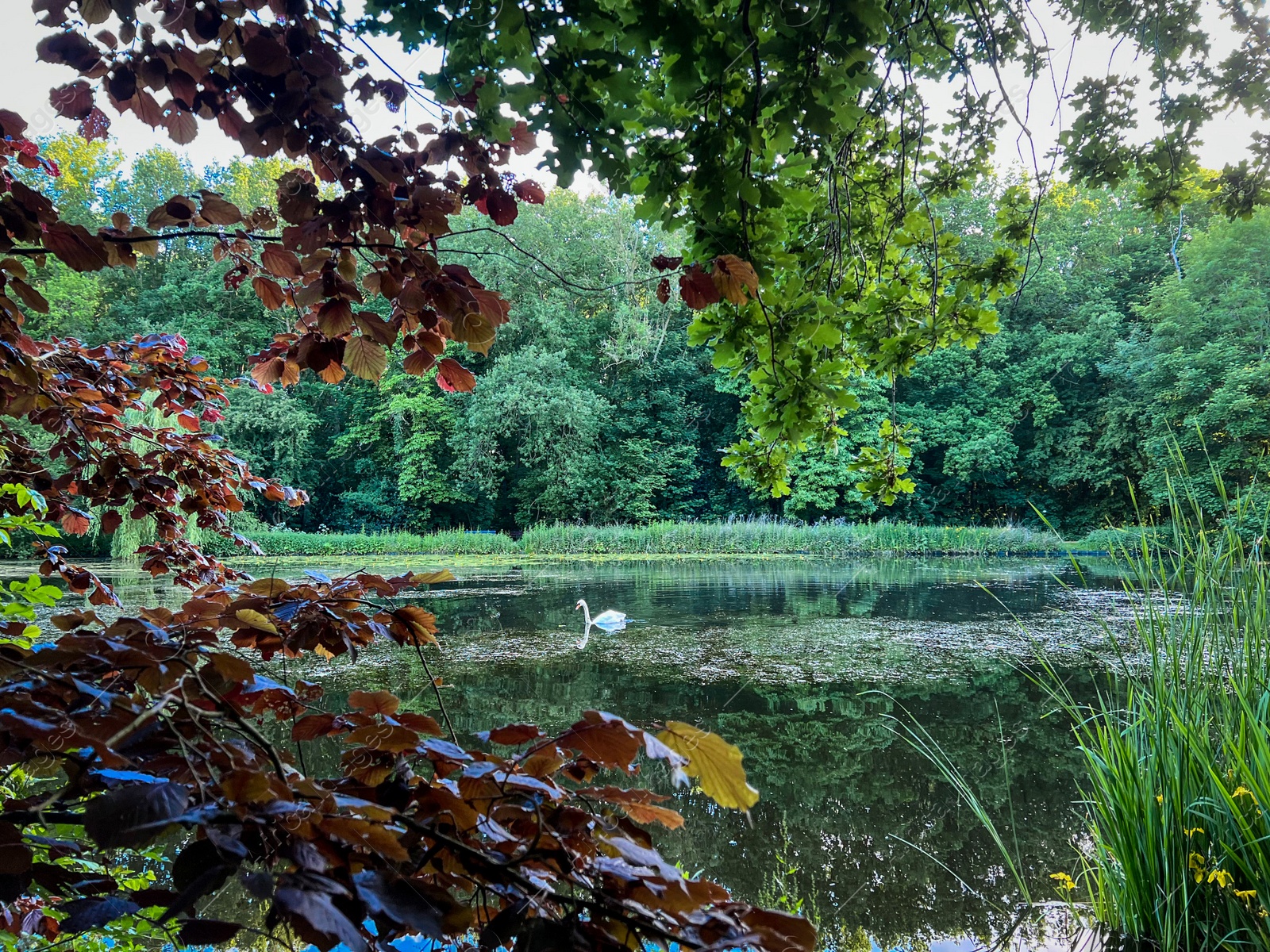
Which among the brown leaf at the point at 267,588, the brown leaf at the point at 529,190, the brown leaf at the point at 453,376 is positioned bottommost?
the brown leaf at the point at 267,588

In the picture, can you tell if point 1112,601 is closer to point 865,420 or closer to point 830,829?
point 830,829

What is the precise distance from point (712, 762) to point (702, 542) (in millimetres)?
15814

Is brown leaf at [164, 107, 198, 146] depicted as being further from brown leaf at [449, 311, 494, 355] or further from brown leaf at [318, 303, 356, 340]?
brown leaf at [449, 311, 494, 355]

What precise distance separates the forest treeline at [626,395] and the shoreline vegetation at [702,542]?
386 centimetres

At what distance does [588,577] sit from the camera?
1106 centimetres

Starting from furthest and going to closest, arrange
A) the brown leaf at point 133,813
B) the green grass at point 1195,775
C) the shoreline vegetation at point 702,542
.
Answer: the shoreline vegetation at point 702,542 < the green grass at point 1195,775 < the brown leaf at point 133,813

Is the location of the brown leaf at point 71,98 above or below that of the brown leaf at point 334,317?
above

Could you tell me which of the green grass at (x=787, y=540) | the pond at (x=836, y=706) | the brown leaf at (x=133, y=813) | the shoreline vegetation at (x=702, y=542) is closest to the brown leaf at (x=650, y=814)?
the brown leaf at (x=133, y=813)

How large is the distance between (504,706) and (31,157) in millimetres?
3290

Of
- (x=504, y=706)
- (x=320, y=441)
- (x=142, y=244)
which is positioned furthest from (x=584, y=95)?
(x=320, y=441)

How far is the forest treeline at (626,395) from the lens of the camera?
798 inches

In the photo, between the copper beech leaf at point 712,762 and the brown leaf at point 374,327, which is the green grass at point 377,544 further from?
the copper beech leaf at point 712,762

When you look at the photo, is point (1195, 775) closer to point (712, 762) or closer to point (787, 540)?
point (712, 762)

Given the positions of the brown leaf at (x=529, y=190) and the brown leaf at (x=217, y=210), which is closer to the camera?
the brown leaf at (x=217, y=210)
